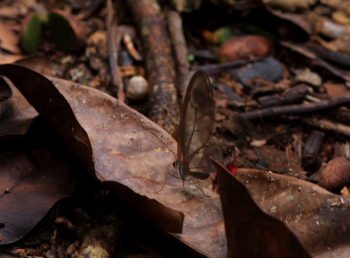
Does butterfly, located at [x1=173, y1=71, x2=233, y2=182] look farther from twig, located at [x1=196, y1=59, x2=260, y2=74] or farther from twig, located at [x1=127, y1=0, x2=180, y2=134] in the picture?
twig, located at [x1=196, y1=59, x2=260, y2=74]

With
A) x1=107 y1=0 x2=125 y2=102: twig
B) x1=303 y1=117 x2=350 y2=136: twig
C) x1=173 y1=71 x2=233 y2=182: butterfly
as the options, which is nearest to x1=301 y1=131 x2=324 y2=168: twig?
x1=303 y1=117 x2=350 y2=136: twig

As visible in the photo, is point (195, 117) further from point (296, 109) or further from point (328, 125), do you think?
point (328, 125)

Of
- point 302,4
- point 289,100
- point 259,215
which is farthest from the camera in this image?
point 302,4

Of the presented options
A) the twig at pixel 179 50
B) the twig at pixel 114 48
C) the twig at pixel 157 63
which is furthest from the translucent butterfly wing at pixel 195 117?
the twig at pixel 114 48

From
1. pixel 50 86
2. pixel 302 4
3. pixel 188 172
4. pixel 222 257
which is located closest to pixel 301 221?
pixel 222 257

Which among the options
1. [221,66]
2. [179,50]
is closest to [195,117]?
[179,50]

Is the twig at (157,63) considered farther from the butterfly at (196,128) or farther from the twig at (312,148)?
the twig at (312,148)

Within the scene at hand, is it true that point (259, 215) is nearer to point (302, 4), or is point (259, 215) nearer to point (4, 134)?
point (4, 134)
